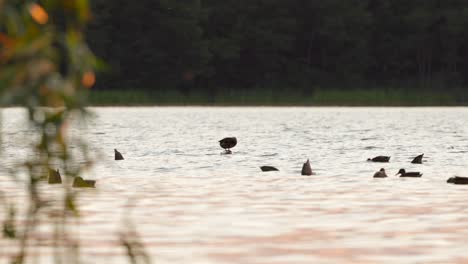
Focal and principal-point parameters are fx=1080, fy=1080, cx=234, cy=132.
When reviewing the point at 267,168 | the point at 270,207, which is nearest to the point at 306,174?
the point at 267,168

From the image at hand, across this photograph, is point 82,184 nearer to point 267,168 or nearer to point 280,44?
point 267,168

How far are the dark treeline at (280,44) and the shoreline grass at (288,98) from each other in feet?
19.0

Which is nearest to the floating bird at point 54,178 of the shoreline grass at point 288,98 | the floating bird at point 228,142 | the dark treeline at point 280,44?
the floating bird at point 228,142

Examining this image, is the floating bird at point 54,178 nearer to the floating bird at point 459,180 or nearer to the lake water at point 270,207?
the lake water at point 270,207

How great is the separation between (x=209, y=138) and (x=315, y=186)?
2046 cm

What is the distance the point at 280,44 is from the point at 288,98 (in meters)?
18.1

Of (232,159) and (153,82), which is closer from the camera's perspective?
(232,159)

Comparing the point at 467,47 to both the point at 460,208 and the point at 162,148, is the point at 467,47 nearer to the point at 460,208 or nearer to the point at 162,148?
the point at 162,148

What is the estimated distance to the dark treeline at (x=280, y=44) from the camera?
9712 cm

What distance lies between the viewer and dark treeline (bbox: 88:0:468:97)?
97.1 metres

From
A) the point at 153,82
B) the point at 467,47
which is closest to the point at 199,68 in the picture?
the point at 153,82

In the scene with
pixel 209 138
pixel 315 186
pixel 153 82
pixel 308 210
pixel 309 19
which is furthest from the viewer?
pixel 309 19

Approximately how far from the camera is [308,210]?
14.0 metres

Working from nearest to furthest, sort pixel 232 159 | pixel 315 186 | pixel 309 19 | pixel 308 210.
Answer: pixel 308 210 < pixel 315 186 < pixel 232 159 < pixel 309 19
